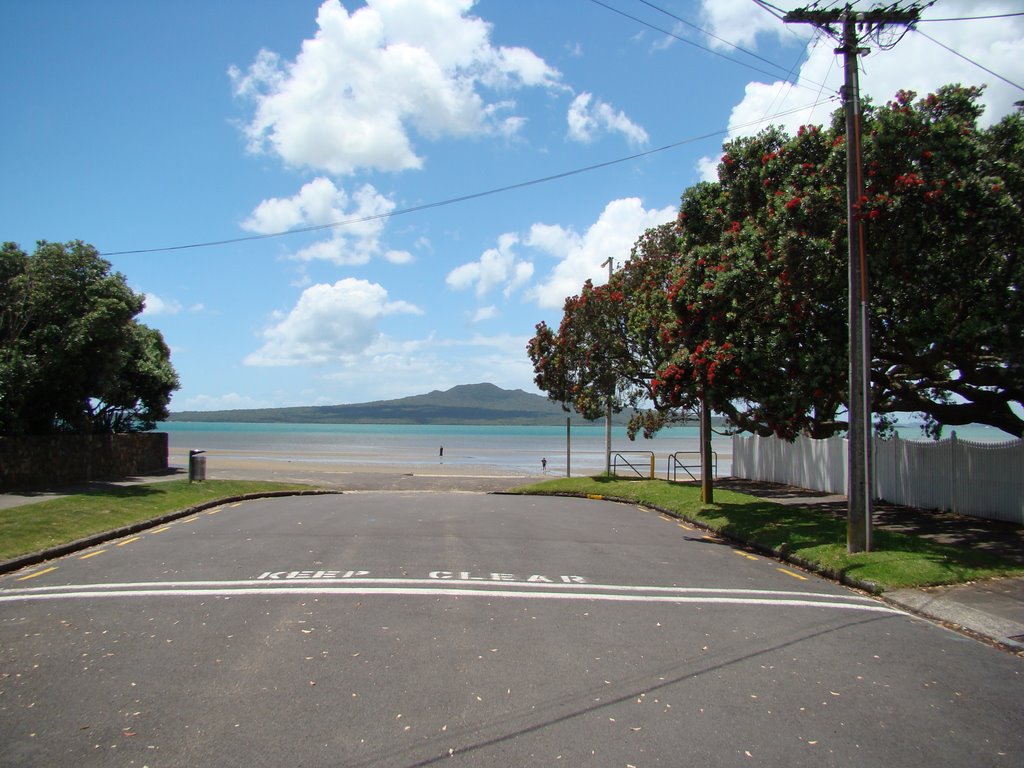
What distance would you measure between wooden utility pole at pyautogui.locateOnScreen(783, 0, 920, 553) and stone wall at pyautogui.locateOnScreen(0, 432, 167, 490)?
70.0 feet

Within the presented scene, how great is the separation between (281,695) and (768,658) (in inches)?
161

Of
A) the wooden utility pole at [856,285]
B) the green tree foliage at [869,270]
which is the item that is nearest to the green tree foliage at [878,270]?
the green tree foliage at [869,270]

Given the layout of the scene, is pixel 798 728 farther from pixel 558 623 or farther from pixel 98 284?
pixel 98 284

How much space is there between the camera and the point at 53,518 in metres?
14.2

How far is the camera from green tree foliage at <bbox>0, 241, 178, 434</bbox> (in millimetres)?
21172

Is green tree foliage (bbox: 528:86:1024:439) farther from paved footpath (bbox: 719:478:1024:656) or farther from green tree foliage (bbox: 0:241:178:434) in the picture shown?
green tree foliage (bbox: 0:241:178:434)

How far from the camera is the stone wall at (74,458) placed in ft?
70.5

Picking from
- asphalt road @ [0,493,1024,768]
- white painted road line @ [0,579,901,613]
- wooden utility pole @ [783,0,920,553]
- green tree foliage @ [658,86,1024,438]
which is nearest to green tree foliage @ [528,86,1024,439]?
green tree foliage @ [658,86,1024,438]

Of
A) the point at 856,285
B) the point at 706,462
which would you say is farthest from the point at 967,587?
the point at 706,462

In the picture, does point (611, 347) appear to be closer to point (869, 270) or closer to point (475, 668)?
point (869, 270)

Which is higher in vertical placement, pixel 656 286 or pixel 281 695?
pixel 656 286

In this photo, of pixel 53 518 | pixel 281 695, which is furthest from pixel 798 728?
pixel 53 518

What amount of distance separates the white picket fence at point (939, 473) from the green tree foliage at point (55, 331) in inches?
866

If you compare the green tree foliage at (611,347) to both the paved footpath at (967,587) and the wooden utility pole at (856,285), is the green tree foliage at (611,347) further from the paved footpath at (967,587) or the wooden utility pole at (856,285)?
the wooden utility pole at (856,285)
